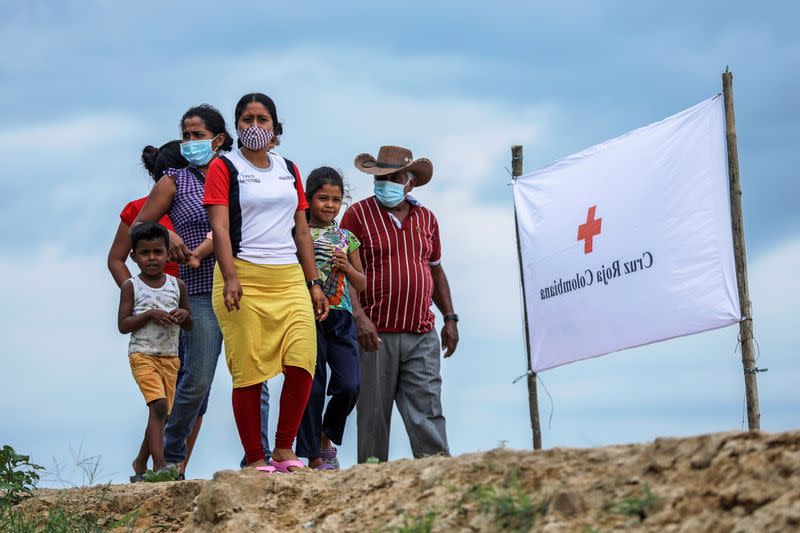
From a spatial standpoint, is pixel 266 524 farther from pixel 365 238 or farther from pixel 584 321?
pixel 584 321

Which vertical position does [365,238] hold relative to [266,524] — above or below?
above

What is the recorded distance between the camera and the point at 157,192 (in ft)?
22.0

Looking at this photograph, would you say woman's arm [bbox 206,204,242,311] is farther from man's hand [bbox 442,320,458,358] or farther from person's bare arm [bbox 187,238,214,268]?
man's hand [bbox 442,320,458,358]

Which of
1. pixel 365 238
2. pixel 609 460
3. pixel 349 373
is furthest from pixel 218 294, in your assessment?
pixel 609 460

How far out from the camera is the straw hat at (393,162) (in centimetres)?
746

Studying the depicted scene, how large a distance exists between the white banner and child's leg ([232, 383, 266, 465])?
447cm

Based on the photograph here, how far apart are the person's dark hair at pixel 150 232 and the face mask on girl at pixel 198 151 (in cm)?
48

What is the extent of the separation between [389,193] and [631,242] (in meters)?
2.86

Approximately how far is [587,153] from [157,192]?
469cm

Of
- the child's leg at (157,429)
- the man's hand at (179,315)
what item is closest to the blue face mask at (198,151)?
the man's hand at (179,315)

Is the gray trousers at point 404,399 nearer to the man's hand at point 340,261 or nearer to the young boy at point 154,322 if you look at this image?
the man's hand at point 340,261

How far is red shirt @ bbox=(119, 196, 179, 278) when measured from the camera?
276 inches

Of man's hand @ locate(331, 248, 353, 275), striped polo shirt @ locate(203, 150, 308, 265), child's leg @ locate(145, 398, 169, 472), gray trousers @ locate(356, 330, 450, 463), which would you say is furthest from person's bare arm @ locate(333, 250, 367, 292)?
child's leg @ locate(145, 398, 169, 472)

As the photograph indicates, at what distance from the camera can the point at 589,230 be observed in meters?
9.68
